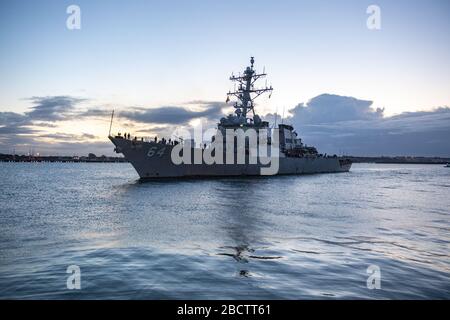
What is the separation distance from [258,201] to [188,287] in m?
17.4

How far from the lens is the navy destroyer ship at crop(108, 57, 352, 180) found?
37000 mm

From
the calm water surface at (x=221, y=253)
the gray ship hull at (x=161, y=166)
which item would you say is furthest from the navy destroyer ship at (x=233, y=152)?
the calm water surface at (x=221, y=253)

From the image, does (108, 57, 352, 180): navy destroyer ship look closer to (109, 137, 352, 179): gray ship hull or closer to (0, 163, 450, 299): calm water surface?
(109, 137, 352, 179): gray ship hull

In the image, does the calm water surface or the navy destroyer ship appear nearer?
the calm water surface

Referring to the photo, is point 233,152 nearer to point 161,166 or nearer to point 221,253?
point 161,166

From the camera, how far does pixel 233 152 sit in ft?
145

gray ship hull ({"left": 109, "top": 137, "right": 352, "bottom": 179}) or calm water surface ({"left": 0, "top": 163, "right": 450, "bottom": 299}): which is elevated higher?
gray ship hull ({"left": 109, "top": 137, "right": 352, "bottom": 179})

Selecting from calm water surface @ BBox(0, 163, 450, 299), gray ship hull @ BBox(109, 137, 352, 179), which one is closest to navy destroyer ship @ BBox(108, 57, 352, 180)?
gray ship hull @ BBox(109, 137, 352, 179)

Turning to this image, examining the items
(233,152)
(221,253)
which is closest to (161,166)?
(233,152)

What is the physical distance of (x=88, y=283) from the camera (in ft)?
23.0

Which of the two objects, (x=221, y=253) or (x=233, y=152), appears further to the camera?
(x=233, y=152)
